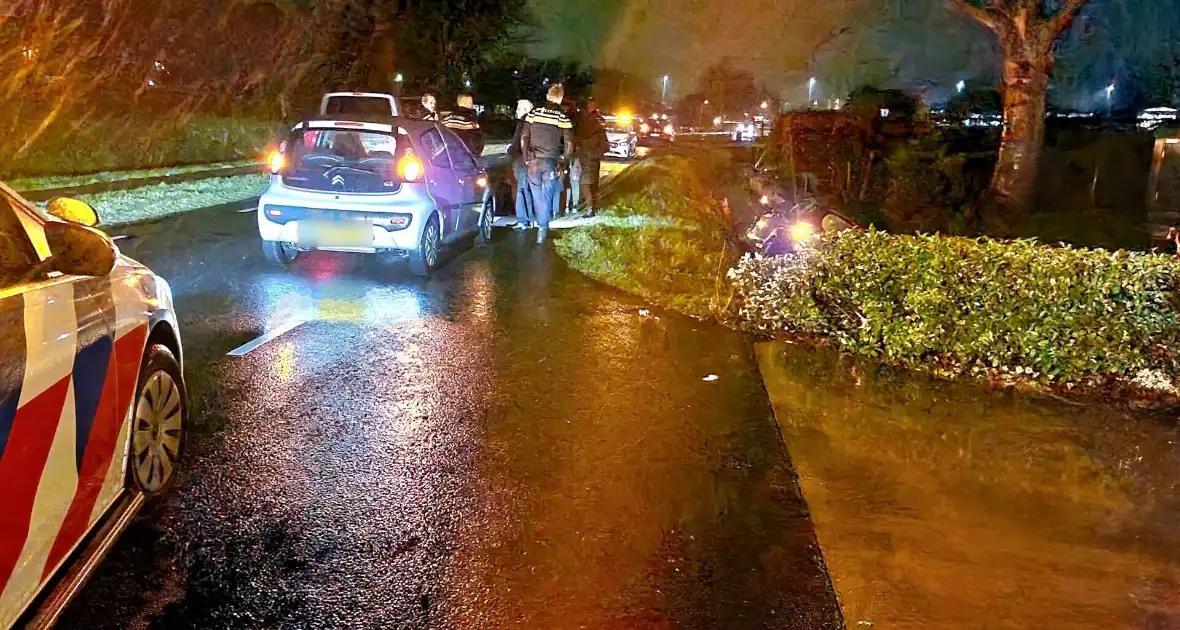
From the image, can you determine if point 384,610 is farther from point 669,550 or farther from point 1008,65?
point 1008,65

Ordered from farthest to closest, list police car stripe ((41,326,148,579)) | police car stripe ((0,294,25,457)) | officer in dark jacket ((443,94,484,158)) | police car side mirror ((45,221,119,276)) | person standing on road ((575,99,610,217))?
officer in dark jacket ((443,94,484,158)), person standing on road ((575,99,610,217)), police car side mirror ((45,221,119,276)), police car stripe ((41,326,148,579)), police car stripe ((0,294,25,457))

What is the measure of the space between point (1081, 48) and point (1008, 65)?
8.94 meters

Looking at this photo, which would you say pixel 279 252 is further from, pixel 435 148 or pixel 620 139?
pixel 620 139

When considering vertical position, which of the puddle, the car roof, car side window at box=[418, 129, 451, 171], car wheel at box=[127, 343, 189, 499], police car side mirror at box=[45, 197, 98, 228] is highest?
the car roof

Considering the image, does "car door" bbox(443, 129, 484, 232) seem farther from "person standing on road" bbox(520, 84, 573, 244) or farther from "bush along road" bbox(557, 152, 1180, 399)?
"bush along road" bbox(557, 152, 1180, 399)

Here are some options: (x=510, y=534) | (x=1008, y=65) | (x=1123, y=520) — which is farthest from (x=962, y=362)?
(x=1008, y=65)

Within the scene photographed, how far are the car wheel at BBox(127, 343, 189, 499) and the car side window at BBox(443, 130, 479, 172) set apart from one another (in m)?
6.67

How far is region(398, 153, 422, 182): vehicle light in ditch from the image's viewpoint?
371 inches

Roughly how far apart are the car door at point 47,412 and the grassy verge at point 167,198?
437 inches

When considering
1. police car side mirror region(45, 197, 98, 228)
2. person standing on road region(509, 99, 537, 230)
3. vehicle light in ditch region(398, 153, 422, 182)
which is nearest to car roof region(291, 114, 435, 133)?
vehicle light in ditch region(398, 153, 422, 182)

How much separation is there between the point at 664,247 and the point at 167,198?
10.1 m

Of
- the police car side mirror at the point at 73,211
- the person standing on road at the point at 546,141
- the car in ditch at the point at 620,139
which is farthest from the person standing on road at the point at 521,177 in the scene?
the car in ditch at the point at 620,139

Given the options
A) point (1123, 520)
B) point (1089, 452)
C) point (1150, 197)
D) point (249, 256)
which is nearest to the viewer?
point (1123, 520)

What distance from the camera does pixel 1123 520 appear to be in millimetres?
4453
